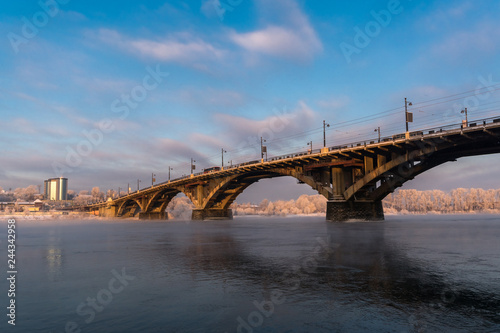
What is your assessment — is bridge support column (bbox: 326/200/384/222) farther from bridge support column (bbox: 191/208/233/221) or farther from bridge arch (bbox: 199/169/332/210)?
bridge support column (bbox: 191/208/233/221)

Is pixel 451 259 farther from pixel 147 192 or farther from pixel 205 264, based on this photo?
pixel 147 192

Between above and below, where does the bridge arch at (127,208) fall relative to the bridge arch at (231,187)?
below

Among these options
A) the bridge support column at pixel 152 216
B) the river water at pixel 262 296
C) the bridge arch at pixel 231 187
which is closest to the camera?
the river water at pixel 262 296

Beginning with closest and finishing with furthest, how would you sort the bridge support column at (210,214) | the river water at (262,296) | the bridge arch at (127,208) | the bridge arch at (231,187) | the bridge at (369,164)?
the river water at (262,296), the bridge at (369,164), the bridge arch at (231,187), the bridge support column at (210,214), the bridge arch at (127,208)

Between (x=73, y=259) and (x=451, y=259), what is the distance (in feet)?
67.6

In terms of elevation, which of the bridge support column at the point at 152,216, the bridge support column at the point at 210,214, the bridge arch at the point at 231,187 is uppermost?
the bridge arch at the point at 231,187

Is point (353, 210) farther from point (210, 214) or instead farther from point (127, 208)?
point (127, 208)

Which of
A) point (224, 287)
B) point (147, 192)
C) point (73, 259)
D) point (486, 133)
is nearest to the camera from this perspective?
point (224, 287)

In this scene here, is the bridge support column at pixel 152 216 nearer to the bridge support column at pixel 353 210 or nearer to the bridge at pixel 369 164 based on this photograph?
the bridge at pixel 369 164

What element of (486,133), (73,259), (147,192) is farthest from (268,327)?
→ (147,192)

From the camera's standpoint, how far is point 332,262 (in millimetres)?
17922

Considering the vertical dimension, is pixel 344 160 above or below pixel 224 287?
above

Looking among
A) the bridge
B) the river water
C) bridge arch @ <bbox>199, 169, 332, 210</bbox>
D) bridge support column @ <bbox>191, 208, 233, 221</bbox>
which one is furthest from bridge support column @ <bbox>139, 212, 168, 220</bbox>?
the river water

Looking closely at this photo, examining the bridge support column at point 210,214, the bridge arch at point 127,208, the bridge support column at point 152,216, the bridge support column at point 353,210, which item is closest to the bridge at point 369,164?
the bridge support column at point 353,210
